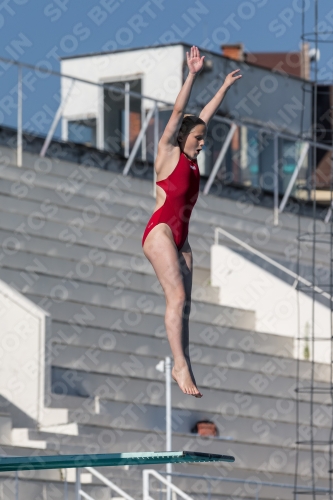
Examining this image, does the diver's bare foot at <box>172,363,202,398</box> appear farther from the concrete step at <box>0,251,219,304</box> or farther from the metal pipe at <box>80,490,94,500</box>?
the concrete step at <box>0,251,219,304</box>

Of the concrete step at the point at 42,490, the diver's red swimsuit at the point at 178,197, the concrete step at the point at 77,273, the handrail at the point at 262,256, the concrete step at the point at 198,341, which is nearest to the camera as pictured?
the diver's red swimsuit at the point at 178,197

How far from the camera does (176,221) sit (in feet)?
19.7

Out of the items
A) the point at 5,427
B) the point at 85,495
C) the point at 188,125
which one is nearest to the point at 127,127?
the point at 5,427

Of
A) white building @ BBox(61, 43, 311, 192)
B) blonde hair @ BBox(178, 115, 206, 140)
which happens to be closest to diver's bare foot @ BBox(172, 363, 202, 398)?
blonde hair @ BBox(178, 115, 206, 140)

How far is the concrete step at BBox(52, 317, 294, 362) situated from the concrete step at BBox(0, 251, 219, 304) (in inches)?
25.3

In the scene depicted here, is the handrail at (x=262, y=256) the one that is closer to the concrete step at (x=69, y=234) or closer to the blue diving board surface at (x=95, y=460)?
the concrete step at (x=69, y=234)

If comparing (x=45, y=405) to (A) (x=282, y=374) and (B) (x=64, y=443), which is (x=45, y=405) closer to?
(B) (x=64, y=443)

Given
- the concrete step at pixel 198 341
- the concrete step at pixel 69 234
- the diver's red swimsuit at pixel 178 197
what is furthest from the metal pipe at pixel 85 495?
the diver's red swimsuit at pixel 178 197

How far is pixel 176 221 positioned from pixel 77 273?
6.67 metres

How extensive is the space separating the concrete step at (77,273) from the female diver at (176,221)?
19.9ft

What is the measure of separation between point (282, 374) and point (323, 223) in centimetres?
436

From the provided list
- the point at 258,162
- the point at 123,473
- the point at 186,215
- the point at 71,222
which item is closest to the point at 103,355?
the point at 123,473

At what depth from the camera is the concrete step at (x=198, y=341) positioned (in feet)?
38.2

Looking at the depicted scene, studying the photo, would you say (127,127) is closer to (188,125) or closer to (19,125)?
(19,125)
